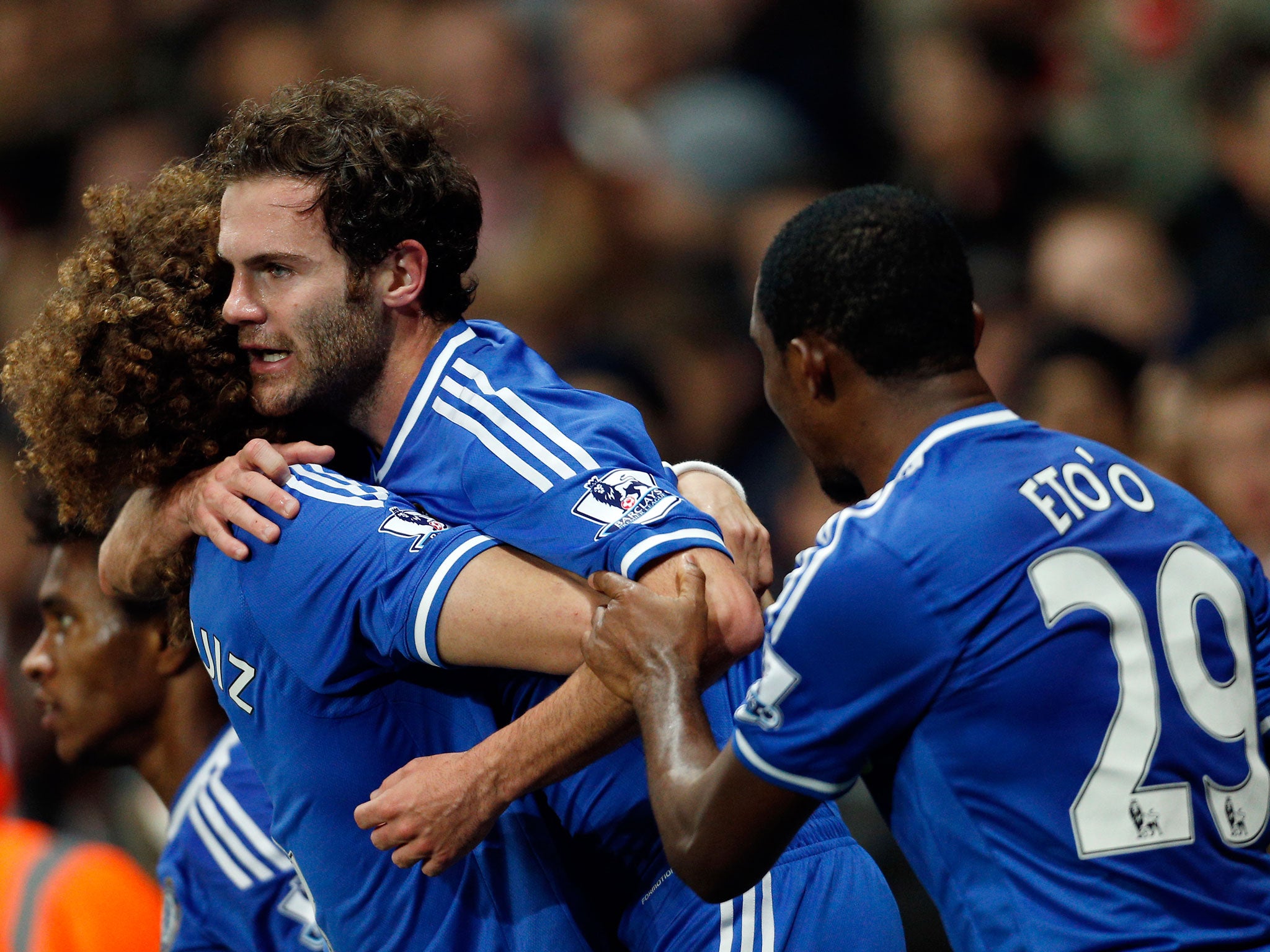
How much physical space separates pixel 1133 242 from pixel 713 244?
2214 mm

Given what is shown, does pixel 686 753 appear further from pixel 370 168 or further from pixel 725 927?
pixel 370 168

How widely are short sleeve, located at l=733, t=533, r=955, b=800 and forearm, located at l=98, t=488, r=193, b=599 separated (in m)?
1.33

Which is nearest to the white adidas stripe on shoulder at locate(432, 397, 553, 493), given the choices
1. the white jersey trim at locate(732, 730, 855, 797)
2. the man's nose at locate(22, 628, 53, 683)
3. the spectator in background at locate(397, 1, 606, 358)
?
the white jersey trim at locate(732, 730, 855, 797)

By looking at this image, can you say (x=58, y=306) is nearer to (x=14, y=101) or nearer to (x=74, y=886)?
(x=74, y=886)

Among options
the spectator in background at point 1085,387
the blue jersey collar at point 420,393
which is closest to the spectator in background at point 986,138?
the spectator in background at point 1085,387

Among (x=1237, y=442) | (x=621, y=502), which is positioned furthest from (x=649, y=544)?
(x=1237, y=442)

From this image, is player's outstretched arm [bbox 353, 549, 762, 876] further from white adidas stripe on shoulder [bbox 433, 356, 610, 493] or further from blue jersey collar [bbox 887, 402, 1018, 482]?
blue jersey collar [bbox 887, 402, 1018, 482]

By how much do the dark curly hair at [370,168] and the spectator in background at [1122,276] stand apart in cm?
394

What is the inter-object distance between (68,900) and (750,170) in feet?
17.3

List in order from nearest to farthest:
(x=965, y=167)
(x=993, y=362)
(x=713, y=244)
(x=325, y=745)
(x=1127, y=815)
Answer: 1. (x=1127, y=815)
2. (x=325, y=745)
3. (x=993, y=362)
4. (x=965, y=167)
5. (x=713, y=244)

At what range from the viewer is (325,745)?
286 cm

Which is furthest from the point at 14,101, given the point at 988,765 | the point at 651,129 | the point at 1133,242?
the point at 988,765

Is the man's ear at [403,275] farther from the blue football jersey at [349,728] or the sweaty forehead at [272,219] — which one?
the blue football jersey at [349,728]

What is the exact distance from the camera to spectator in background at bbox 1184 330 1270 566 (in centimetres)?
507
